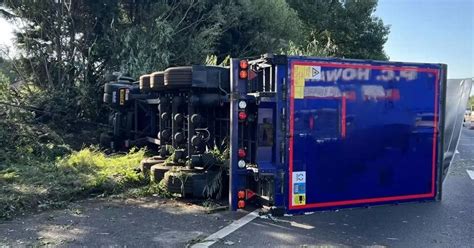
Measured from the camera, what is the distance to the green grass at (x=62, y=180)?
6.48 m

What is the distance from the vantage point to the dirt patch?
509cm

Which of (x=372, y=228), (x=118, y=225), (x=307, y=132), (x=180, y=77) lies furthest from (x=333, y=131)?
(x=118, y=225)

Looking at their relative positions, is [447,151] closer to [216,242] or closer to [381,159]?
[381,159]

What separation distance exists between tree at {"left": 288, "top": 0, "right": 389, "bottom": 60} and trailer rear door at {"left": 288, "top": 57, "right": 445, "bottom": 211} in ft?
97.4

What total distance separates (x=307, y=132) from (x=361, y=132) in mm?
879

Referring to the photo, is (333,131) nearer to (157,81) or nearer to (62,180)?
(157,81)

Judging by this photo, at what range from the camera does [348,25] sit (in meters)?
35.8

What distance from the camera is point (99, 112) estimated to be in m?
14.3

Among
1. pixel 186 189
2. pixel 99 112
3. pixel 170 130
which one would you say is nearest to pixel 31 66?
pixel 99 112

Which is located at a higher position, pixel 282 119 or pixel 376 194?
pixel 282 119

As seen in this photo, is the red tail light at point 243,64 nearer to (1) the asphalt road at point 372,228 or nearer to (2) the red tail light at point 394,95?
(1) the asphalt road at point 372,228

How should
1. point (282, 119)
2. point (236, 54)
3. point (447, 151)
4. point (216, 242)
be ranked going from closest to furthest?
point (216, 242)
point (282, 119)
point (447, 151)
point (236, 54)

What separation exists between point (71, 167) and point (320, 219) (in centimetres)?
462

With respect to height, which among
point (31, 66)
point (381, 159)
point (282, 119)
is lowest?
point (381, 159)
